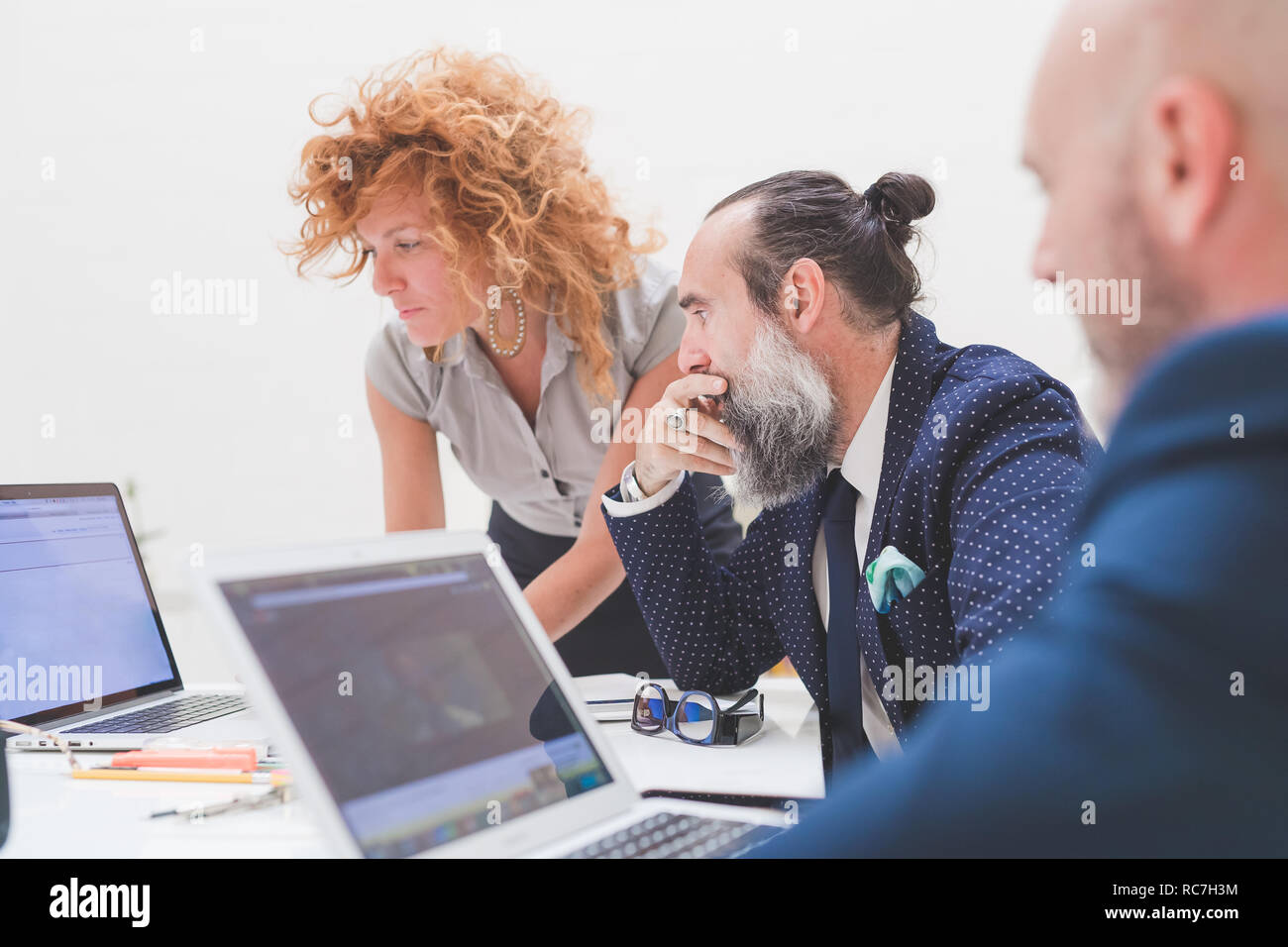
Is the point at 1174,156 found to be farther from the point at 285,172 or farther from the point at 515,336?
the point at 285,172

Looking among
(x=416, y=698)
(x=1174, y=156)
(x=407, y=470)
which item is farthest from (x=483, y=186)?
(x=1174, y=156)

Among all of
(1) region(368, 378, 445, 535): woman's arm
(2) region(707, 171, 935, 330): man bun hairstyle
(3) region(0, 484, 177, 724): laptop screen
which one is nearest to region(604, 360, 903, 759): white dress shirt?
(2) region(707, 171, 935, 330): man bun hairstyle

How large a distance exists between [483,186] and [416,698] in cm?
113

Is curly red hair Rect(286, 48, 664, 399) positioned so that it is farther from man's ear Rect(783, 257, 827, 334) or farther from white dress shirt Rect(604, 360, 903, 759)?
white dress shirt Rect(604, 360, 903, 759)

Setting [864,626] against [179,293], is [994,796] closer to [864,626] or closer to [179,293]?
[864,626]

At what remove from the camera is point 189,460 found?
129 inches

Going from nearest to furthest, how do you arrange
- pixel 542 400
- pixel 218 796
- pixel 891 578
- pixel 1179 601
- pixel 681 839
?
pixel 1179 601 < pixel 681 839 < pixel 218 796 < pixel 891 578 < pixel 542 400

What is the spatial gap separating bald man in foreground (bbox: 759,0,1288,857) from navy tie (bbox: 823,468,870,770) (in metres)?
0.82

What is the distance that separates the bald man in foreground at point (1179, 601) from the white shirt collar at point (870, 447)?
90 centimetres

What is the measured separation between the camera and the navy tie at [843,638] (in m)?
1.20

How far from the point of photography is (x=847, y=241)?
1428 millimetres

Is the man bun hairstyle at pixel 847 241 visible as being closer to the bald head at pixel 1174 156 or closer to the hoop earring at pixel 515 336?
the hoop earring at pixel 515 336

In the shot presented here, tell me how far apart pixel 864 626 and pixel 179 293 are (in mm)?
2844
